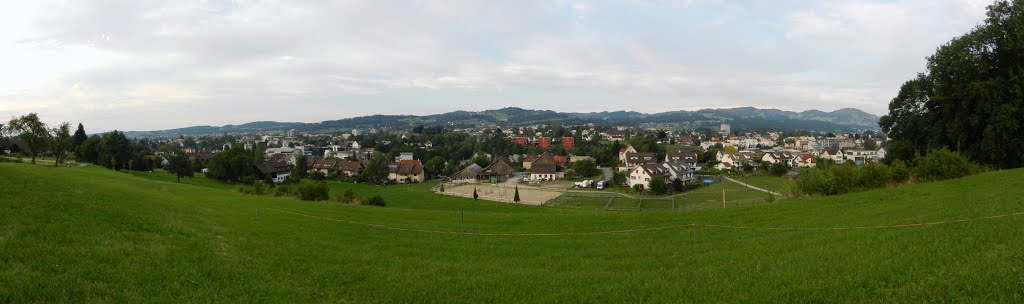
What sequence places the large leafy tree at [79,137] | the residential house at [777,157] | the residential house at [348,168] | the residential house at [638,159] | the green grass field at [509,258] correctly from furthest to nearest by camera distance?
the residential house at [777,157] < the residential house at [348,168] < the residential house at [638,159] < the large leafy tree at [79,137] < the green grass field at [509,258]

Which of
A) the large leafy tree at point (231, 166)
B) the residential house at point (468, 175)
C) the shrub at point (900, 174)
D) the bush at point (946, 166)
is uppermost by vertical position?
the bush at point (946, 166)

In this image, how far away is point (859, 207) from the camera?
632 inches

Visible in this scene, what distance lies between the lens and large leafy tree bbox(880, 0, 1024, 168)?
24172mm

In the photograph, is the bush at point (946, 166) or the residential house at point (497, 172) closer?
the bush at point (946, 166)

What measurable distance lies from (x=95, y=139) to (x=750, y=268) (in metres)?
88.9

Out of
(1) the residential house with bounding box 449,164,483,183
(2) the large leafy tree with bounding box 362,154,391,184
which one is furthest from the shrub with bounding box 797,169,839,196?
(2) the large leafy tree with bounding box 362,154,391,184

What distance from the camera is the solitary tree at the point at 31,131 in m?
42.1

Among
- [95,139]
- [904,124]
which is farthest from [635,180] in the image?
[95,139]

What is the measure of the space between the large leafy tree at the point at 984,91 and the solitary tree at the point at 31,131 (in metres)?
63.4

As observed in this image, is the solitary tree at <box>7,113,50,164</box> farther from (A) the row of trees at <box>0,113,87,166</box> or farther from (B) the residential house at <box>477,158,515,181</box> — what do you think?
(B) the residential house at <box>477,158,515,181</box>

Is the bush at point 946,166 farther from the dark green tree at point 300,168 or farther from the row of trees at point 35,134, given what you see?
the dark green tree at point 300,168

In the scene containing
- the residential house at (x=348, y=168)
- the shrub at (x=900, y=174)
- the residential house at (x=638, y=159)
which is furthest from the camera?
the residential house at (x=348, y=168)

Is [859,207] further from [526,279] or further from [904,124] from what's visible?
[904,124]

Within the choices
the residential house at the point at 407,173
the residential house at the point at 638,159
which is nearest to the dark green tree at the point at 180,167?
the residential house at the point at 407,173
